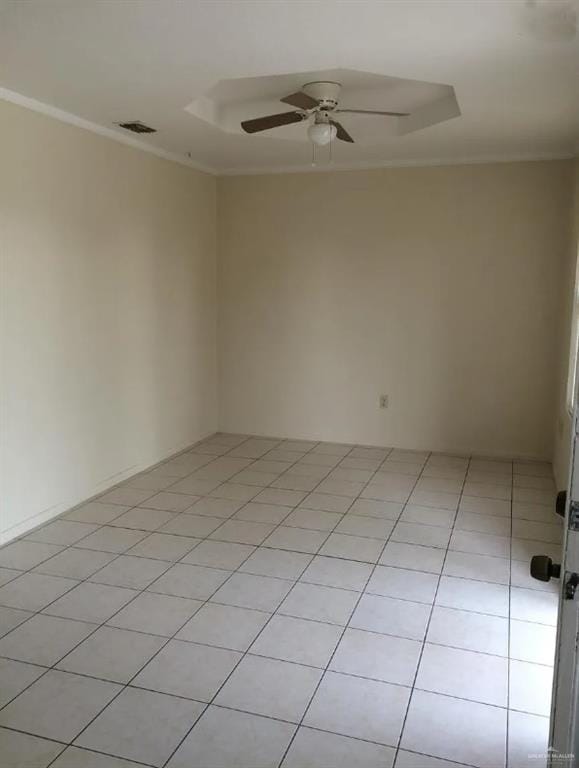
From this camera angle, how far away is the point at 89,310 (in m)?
4.02

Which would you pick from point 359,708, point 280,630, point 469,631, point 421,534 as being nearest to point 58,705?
point 280,630

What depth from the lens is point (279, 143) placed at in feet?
14.6

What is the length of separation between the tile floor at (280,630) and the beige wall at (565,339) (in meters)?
0.36

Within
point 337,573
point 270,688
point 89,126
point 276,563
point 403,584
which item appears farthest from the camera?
point 89,126

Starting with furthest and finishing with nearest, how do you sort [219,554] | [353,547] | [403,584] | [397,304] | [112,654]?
[397,304] < [353,547] < [219,554] < [403,584] < [112,654]

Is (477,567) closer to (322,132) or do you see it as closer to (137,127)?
(322,132)

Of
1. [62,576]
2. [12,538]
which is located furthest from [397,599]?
[12,538]

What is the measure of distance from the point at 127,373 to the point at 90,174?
51.7 inches

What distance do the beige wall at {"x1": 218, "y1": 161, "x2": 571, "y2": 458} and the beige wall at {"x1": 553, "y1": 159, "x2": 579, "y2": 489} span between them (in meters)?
0.15

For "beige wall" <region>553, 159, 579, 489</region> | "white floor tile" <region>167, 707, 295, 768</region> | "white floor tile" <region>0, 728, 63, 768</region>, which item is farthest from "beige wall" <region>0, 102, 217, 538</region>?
"beige wall" <region>553, 159, 579, 489</region>

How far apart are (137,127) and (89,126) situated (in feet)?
0.93

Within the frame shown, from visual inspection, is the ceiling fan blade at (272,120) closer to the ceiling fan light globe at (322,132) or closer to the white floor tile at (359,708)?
the ceiling fan light globe at (322,132)

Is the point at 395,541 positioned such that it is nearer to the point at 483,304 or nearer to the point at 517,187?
the point at 483,304

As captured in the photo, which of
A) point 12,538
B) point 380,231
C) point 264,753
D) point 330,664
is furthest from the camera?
point 380,231
